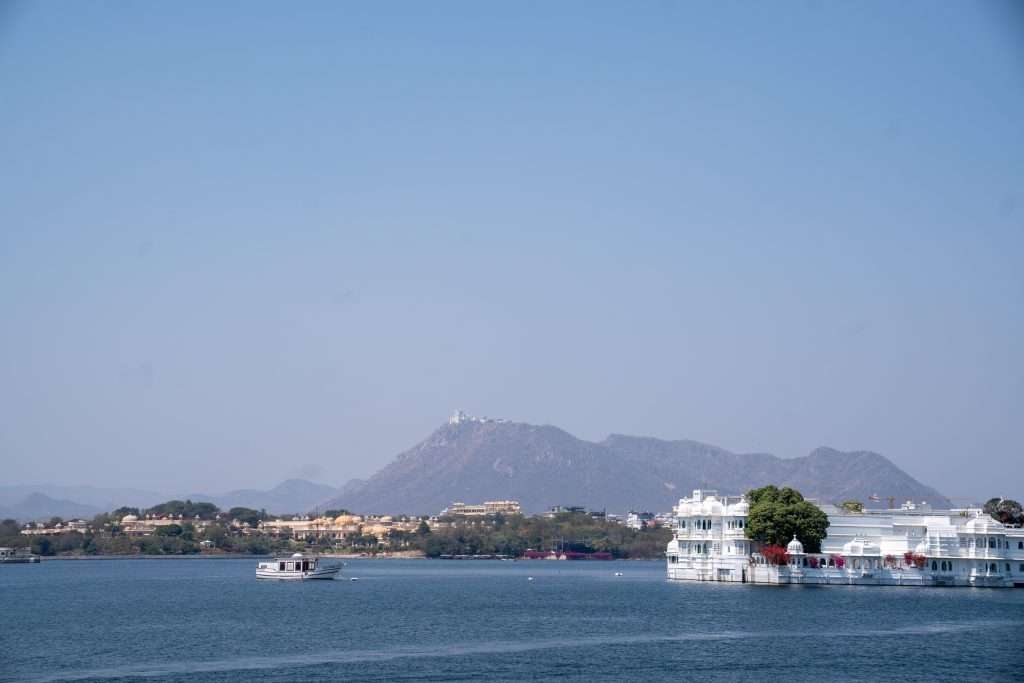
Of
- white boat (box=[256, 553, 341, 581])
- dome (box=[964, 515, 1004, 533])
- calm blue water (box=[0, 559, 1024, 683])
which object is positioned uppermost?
dome (box=[964, 515, 1004, 533])

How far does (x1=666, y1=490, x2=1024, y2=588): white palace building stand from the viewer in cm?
9581

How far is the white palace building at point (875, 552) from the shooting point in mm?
95812

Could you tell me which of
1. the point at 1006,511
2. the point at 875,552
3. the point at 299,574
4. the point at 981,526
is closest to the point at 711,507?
the point at 875,552

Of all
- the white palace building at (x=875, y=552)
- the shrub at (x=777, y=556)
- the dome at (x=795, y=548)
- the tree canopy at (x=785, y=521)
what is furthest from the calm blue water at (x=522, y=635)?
the tree canopy at (x=785, y=521)

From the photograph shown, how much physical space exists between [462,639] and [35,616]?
2890 centimetres

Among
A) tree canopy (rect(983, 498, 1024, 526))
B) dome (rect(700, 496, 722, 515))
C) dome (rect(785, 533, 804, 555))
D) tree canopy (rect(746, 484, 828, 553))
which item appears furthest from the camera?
tree canopy (rect(983, 498, 1024, 526))

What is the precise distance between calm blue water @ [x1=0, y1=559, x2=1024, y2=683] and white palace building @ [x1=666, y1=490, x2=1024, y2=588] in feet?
10.6

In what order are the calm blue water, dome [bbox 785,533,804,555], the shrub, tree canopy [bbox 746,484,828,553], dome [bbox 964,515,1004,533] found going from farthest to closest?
dome [bbox 964,515,1004,533]
tree canopy [bbox 746,484,828,553]
the shrub
dome [bbox 785,533,804,555]
the calm blue water

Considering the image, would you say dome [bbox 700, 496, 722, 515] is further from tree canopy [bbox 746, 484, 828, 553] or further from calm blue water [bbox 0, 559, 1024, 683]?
calm blue water [bbox 0, 559, 1024, 683]

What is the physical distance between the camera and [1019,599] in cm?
8531

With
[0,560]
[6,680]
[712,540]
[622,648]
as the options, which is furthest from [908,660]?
[0,560]

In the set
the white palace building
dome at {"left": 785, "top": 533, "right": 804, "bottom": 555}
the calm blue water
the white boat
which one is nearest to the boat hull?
the white boat

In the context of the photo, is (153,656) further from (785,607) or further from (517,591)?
(517,591)

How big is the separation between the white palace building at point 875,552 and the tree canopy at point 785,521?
3.50 ft
